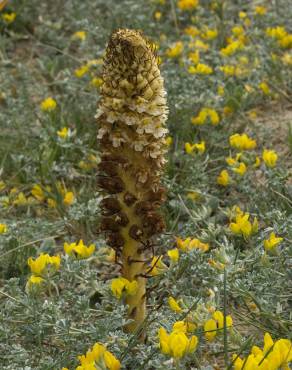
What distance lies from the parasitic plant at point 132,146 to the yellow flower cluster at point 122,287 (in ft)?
0.12

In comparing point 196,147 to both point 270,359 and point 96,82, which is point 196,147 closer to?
point 96,82

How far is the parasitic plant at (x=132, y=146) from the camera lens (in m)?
2.31

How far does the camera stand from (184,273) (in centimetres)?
306

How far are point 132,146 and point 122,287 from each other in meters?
0.47

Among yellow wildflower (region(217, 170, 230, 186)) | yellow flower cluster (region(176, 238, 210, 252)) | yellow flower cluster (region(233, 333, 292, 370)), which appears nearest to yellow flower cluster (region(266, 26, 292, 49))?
yellow wildflower (region(217, 170, 230, 186))

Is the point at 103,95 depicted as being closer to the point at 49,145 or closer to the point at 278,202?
the point at 278,202

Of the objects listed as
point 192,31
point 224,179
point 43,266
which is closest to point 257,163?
point 224,179

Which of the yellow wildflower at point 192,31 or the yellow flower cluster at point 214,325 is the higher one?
the yellow wildflower at point 192,31

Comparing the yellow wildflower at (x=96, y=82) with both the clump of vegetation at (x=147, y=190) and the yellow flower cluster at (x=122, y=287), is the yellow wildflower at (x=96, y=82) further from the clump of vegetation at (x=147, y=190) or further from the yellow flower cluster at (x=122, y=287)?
the yellow flower cluster at (x=122, y=287)

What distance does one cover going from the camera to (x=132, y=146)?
239 cm

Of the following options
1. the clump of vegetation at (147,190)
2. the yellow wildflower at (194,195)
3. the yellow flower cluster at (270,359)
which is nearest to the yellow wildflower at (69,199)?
the clump of vegetation at (147,190)

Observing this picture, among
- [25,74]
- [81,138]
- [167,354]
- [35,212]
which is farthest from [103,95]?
[25,74]

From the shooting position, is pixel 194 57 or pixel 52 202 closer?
pixel 52 202

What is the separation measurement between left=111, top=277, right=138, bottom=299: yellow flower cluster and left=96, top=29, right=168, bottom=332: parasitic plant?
4cm
